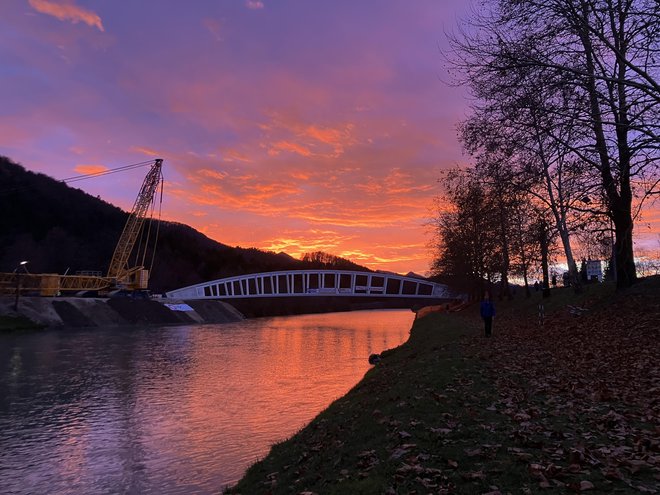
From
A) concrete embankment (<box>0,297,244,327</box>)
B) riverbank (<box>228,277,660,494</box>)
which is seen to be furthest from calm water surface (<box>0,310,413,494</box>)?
concrete embankment (<box>0,297,244,327</box>)

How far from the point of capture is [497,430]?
8180 mm

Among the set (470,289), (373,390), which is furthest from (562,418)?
(470,289)

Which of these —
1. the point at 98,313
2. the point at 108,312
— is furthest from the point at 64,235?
the point at 98,313

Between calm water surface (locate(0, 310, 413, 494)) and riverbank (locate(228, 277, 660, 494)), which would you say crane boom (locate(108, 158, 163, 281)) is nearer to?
calm water surface (locate(0, 310, 413, 494))

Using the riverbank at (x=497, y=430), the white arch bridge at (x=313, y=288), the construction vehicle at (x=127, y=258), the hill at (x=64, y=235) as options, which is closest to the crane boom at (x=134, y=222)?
the construction vehicle at (x=127, y=258)

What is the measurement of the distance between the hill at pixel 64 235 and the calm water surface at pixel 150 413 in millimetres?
121243

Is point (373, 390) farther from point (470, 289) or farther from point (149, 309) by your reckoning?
point (149, 309)

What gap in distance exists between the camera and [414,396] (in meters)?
12.2

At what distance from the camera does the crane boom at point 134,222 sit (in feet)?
326

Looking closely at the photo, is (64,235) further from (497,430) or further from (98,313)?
(497,430)

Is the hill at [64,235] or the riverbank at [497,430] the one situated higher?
the hill at [64,235]

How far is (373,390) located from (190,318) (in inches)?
3169

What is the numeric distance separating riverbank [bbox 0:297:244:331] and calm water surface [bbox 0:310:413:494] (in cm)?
2998

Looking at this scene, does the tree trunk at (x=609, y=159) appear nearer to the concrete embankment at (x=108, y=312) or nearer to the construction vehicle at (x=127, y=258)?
the concrete embankment at (x=108, y=312)
